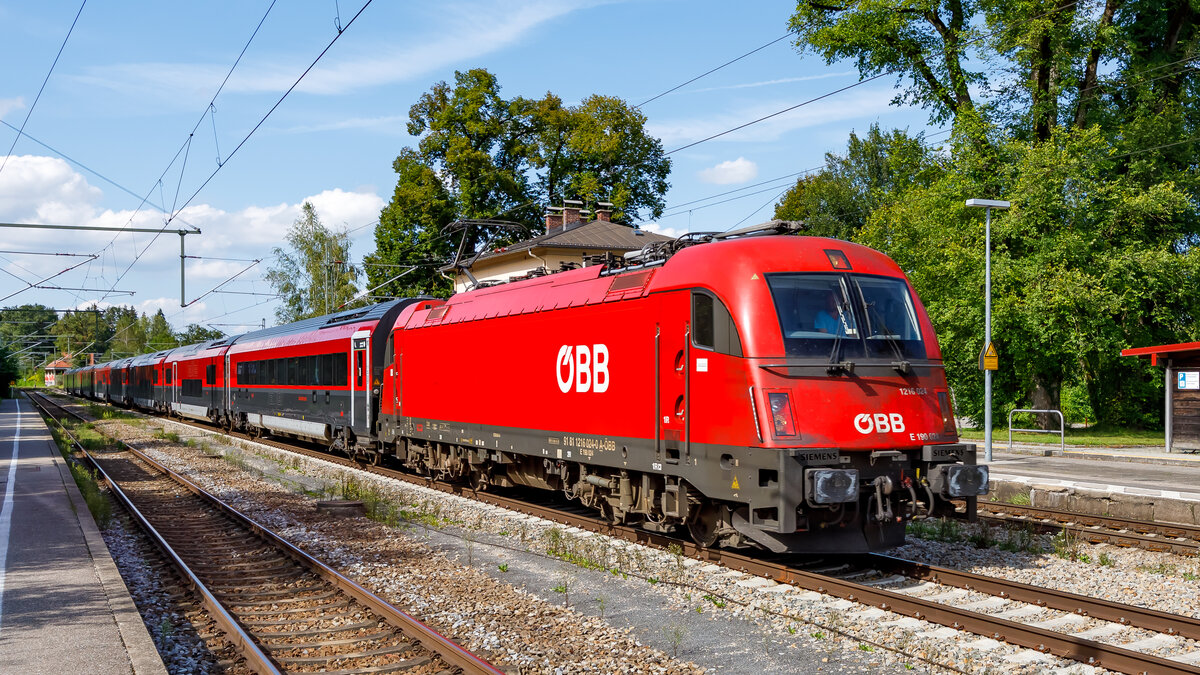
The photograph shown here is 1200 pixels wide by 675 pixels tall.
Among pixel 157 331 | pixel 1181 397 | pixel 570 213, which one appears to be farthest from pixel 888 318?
pixel 157 331

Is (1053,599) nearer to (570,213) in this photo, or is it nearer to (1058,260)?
(1058,260)

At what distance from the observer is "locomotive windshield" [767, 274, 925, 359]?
9.62 meters

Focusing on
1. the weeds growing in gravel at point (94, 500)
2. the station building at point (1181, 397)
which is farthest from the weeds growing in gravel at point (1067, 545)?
the station building at point (1181, 397)

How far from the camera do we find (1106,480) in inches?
753

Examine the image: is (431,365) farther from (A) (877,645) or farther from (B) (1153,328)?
(B) (1153,328)

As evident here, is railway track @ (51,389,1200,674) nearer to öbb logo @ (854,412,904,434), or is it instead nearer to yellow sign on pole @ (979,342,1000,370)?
öbb logo @ (854,412,904,434)

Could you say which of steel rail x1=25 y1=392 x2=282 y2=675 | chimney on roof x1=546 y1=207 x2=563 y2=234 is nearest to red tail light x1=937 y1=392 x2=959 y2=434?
steel rail x1=25 y1=392 x2=282 y2=675

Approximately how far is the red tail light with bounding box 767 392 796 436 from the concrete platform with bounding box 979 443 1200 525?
292 inches

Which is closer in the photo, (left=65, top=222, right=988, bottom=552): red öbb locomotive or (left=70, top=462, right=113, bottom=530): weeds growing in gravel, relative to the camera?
(left=65, top=222, right=988, bottom=552): red öbb locomotive

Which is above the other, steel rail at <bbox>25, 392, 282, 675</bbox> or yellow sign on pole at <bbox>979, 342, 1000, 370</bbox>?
yellow sign on pole at <bbox>979, 342, 1000, 370</bbox>

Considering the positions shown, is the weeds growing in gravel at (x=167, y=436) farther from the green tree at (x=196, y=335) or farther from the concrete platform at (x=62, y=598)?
the green tree at (x=196, y=335)

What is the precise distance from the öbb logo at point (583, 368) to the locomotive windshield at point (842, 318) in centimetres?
282

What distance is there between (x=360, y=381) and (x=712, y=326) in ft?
43.9

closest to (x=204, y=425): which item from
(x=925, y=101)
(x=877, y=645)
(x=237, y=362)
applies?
(x=237, y=362)
